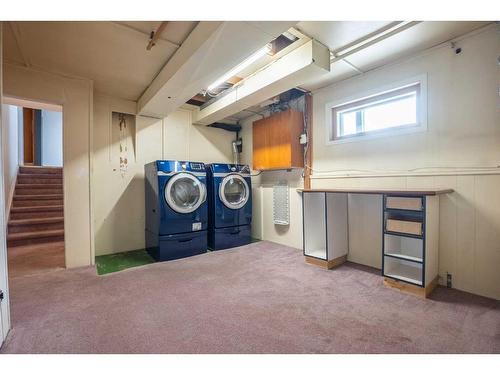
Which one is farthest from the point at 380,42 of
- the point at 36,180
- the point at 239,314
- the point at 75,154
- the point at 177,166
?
the point at 36,180

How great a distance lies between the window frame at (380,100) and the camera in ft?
7.50

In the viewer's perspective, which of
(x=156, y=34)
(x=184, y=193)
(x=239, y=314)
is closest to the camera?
(x=239, y=314)

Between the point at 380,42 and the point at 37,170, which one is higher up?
the point at 380,42

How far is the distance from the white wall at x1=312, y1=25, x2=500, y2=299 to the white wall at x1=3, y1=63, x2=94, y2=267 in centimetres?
340

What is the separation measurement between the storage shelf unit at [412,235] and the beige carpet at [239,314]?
0.55 feet

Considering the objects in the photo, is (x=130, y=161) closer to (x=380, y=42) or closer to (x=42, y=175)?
(x=42, y=175)

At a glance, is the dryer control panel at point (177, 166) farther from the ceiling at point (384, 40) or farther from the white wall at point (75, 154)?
the ceiling at point (384, 40)

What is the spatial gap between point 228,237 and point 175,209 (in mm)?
978

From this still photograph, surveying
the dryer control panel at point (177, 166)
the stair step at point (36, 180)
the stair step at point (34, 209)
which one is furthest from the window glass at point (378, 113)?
the stair step at point (36, 180)

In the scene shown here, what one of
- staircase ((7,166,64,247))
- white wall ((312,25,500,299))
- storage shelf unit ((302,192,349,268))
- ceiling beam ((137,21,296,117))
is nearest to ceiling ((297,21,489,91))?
white wall ((312,25,500,299))

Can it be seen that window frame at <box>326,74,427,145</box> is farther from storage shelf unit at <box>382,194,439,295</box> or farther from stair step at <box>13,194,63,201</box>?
stair step at <box>13,194,63,201</box>

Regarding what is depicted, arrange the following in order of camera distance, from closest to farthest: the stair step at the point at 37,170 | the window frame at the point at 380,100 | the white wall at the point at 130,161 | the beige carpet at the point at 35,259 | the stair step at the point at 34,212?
the window frame at the point at 380,100
the beige carpet at the point at 35,259
the white wall at the point at 130,161
the stair step at the point at 34,212
the stair step at the point at 37,170

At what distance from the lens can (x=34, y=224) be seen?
3.81 metres

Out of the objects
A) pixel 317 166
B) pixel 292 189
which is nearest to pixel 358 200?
pixel 317 166
